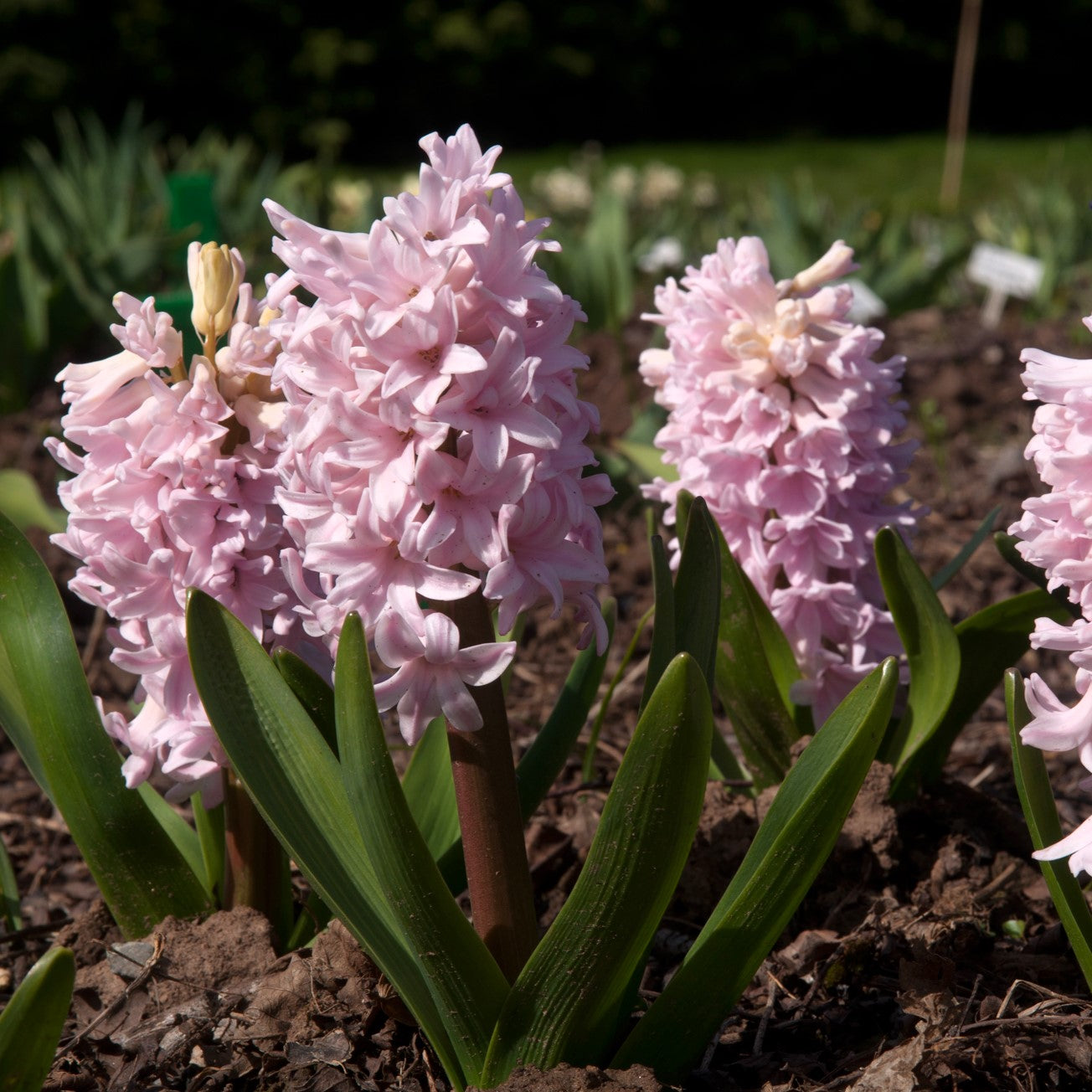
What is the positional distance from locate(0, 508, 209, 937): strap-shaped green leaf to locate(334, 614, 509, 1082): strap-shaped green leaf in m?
0.41

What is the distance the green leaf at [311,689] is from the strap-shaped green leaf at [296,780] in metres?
0.09

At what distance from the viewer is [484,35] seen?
13477 millimetres

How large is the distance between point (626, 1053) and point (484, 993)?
0.55 ft

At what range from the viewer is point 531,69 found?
14188 mm

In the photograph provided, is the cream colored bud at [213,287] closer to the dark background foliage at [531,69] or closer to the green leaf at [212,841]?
the green leaf at [212,841]

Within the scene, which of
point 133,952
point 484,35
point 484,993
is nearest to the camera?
point 484,993

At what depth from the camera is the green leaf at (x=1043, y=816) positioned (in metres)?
1.26

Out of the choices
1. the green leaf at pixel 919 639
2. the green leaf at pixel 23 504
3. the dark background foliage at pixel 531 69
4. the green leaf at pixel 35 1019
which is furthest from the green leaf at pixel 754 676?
the dark background foliage at pixel 531 69

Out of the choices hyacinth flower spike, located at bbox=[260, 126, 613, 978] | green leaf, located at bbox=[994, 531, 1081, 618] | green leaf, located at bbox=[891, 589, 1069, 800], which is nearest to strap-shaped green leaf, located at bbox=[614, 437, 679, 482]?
green leaf, located at bbox=[891, 589, 1069, 800]

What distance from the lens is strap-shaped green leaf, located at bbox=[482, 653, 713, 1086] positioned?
114 cm

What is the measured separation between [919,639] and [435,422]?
816mm

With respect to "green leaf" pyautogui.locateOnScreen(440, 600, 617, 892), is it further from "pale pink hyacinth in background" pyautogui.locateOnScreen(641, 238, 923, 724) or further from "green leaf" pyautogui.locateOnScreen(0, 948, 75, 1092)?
"green leaf" pyautogui.locateOnScreen(0, 948, 75, 1092)

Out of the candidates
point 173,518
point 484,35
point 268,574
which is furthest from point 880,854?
point 484,35

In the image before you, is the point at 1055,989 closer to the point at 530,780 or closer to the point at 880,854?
the point at 880,854
